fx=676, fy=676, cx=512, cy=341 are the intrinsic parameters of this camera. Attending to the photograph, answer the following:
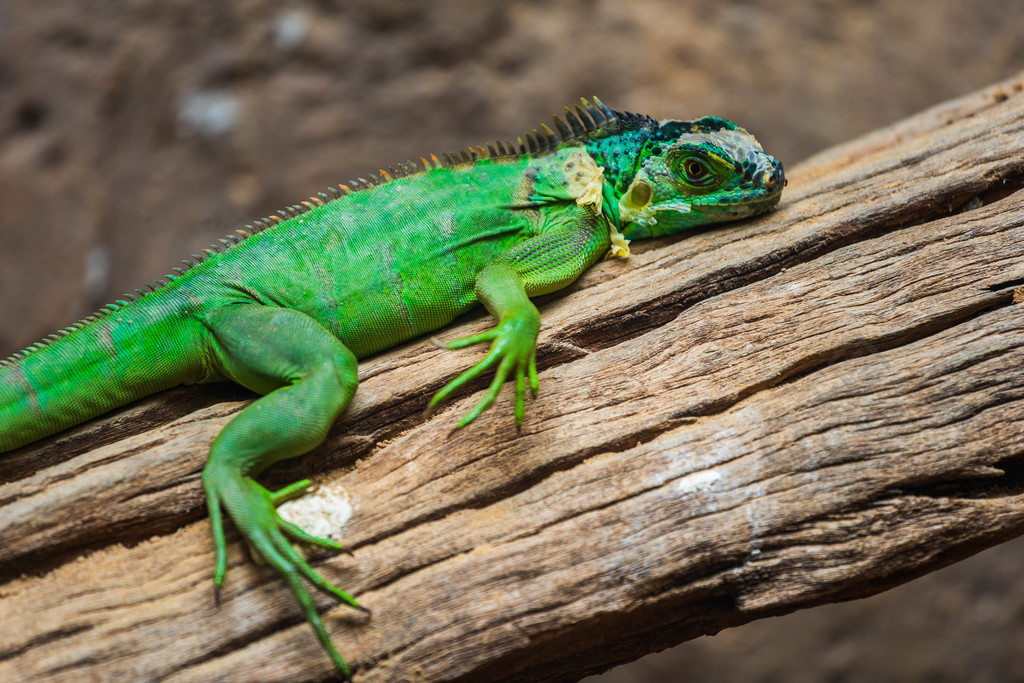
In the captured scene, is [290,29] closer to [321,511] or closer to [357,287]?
[357,287]

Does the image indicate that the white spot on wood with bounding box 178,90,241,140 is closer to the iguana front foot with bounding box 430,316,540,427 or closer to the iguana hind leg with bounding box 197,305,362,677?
the iguana hind leg with bounding box 197,305,362,677

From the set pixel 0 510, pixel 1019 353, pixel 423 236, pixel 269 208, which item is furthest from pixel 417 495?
pixel 269 208

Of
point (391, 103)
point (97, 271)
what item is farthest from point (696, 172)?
point (97, 271)

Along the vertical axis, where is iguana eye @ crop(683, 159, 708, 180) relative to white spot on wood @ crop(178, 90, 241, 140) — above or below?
below

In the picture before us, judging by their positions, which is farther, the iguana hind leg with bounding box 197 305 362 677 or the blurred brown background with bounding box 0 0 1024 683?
the blurred brown background with bounding box 0 0 1024 683

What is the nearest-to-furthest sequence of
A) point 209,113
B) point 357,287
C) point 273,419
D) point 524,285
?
point 273,419 → point 357,287 → point 524,285 → point 209,113

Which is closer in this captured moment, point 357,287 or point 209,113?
point 357,287

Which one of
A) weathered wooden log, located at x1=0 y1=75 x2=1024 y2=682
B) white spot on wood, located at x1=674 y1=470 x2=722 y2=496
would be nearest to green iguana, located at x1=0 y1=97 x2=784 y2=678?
weathered wooden log, located at x1=0 y1=75 x2=1024 y2=682
